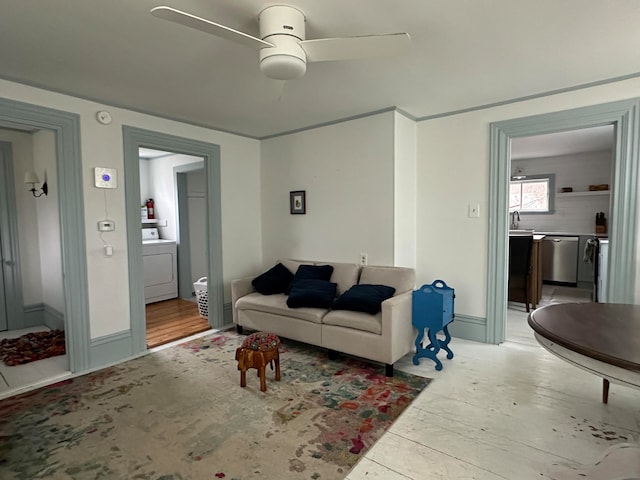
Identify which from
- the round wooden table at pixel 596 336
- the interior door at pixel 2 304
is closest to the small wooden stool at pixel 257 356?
the round wooden table at pixel 596 336

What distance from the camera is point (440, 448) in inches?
74.6

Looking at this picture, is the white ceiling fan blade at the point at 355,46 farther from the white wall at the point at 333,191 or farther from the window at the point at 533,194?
the window at the point at 533,194

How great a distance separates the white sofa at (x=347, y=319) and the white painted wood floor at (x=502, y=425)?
384mm

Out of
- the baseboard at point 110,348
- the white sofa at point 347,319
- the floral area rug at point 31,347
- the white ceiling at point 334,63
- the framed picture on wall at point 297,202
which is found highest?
the white ceiling at point 334,63

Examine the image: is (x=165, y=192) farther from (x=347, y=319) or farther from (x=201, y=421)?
(x=201, y=421)

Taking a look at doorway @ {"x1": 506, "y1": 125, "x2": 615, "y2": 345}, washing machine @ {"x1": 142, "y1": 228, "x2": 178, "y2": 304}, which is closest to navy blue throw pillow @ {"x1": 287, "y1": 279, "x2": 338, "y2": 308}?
washing machine @ {"x1": 142, "y1": 228, "x2": 178, "y2": 304}

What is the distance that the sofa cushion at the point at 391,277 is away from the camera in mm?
3180

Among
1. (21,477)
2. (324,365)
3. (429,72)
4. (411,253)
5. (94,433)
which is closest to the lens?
(21,477)

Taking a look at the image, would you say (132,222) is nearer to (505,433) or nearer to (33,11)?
(33,11)

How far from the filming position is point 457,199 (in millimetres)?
3525

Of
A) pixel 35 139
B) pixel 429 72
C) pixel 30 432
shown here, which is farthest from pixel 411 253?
pixel 35 139

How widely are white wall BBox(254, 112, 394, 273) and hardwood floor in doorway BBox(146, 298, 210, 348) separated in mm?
1162

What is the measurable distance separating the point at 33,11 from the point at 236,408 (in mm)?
2525

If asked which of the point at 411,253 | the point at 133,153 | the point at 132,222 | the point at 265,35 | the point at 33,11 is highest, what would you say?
the point at 33,11
